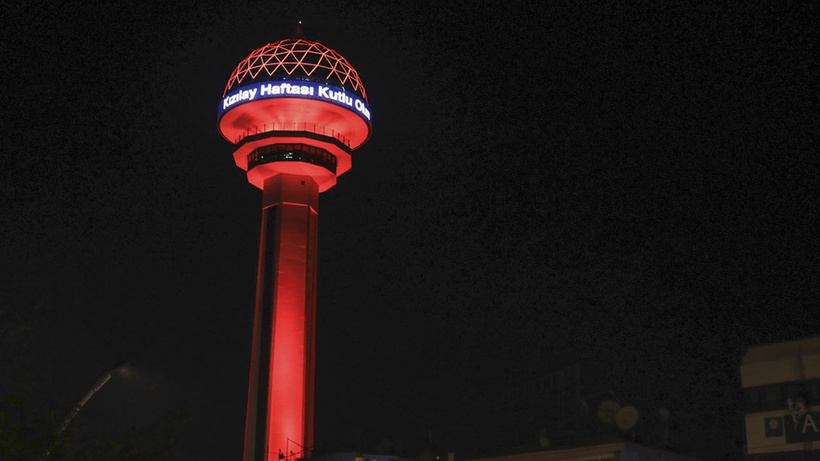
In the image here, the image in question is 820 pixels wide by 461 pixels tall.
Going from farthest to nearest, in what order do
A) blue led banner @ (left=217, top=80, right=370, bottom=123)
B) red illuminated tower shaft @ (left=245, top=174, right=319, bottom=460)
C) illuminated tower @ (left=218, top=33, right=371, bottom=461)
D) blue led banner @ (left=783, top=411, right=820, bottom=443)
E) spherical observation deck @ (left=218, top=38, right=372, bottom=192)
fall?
spherical observation deck @ (left=218, top=38, right=372, bottom=192), blue led banner @ (left=217, top=80, right=370, bottom=123), illuminated tower @ (left=218, top=33, right=371, bottom=461), red illuminated tower shaft @ (left=245, top=174, right=319, bottom=460), blue led banner @ (left=783, top=411, right=820, bottom=443)

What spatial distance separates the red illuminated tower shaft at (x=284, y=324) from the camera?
74438mm

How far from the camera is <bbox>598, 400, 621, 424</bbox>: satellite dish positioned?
52.1 m

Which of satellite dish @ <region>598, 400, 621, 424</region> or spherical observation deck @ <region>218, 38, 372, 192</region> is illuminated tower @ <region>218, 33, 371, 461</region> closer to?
spherical observation deck @ <region>218, 38, 372, 192</region>

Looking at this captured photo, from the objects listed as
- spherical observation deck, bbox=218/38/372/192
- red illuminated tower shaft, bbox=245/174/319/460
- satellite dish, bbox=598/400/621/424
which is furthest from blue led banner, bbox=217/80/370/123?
satellite dish, bbox=598/400/621/424

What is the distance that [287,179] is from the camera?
8194 cm

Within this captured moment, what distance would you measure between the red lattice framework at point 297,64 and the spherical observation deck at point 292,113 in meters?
0.08

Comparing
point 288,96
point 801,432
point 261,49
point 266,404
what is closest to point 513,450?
point 801,432

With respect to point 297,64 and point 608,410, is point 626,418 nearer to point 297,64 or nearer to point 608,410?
point 608,410

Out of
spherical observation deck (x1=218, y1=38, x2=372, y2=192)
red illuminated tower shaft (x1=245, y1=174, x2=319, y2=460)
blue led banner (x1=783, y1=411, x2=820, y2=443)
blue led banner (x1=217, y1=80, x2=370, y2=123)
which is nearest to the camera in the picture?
blue led banner (x1=783, y1=411, x2=820, y2=443)

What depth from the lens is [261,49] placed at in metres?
85.6

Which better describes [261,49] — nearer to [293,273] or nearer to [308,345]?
[293,273]

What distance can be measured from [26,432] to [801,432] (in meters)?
36.2

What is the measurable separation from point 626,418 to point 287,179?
3966 cm

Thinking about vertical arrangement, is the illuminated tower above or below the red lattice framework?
below
